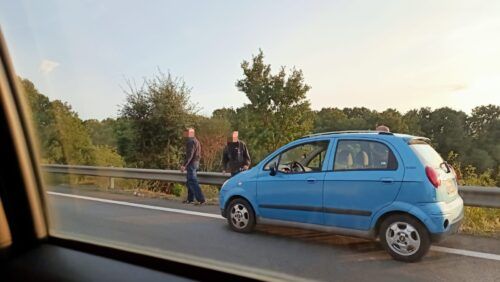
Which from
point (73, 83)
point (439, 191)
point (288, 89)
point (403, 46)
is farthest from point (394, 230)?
point (73, 83)

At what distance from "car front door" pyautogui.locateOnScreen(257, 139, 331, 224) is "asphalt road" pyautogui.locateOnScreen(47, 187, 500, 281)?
208 millimetres

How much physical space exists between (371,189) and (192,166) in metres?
4.00

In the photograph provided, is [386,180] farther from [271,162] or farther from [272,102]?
[272,102]

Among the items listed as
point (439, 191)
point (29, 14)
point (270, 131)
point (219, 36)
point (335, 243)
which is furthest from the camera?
point (335, 243)

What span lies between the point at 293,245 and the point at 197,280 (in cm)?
271

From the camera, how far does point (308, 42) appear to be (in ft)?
9.47

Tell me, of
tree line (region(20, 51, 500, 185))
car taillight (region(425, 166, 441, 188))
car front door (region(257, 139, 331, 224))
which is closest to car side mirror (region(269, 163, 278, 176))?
car front door (region(257, 139, 331, 224))

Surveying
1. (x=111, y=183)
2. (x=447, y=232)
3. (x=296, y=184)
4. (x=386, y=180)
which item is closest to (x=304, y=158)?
(x=296, y=184)

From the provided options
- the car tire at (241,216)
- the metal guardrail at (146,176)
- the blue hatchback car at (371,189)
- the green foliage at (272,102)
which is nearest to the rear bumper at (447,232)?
the blue hatchback car at (371,189)

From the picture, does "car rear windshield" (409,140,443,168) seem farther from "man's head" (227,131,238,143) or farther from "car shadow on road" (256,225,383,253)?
"man's head" (227,131,238,143)

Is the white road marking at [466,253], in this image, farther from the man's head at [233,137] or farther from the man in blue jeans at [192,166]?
the man in blue jeans at [192,166]

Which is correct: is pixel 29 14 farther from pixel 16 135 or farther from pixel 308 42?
pixel 308 42

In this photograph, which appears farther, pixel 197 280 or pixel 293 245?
pixel 293 245

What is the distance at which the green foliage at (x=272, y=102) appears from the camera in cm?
319
